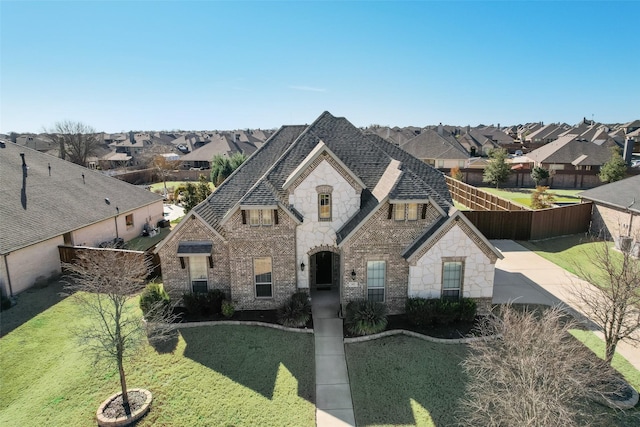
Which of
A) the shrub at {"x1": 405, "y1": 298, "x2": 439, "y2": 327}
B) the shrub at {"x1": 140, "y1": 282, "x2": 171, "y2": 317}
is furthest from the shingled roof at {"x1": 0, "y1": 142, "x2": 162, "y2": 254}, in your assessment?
the shrub at {"x1": 405, "y1": 298, "x2": 439, "y2": 327}

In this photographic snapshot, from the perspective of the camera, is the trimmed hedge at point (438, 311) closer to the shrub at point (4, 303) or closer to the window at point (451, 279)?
the window at point (451, 279)

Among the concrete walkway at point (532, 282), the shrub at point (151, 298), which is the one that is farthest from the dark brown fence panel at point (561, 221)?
the shrub at point (151, 298)

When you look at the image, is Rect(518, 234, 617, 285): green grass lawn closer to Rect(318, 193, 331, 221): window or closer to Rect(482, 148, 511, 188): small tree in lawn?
Rect(318, 193, 331, 221): window

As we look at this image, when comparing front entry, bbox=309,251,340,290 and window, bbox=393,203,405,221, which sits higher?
window, bbox=393,203,405,221

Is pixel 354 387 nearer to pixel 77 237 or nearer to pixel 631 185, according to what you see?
pixel 77 237

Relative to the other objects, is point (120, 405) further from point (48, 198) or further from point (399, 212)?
point (48, 198)

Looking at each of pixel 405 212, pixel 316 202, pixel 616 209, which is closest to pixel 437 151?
pixel 616 209

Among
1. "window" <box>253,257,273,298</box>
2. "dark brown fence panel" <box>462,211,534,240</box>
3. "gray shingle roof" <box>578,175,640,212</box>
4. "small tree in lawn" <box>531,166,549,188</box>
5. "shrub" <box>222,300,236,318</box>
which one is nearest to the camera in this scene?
"shrub" <box>222,300,236,318</box>

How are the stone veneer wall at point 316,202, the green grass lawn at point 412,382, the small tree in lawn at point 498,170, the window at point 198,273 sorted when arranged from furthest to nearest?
the small tree in lawn at point 498,170, the window at point 198,273, the stone veneer wall at point 316,202, the green grass lawn at point 412,382
